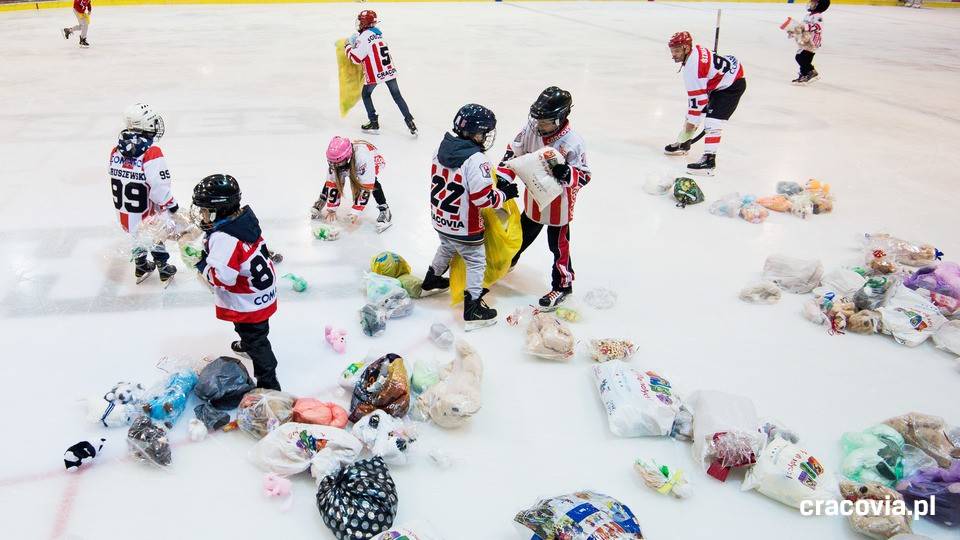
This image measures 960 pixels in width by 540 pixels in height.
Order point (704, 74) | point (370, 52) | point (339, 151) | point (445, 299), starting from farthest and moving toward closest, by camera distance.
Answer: point (370, 52)
point (704, 74)
point (339, 151)
point (445, 299)

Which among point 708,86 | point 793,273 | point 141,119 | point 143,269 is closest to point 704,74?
point 708,86

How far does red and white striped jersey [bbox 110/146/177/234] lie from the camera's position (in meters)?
4.11

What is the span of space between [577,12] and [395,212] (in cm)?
1843

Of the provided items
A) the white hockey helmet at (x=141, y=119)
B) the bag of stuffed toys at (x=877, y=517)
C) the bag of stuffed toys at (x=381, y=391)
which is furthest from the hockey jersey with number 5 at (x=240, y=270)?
the bag of stuffed toys at (x=877, y=517)

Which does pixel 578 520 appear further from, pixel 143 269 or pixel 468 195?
pixel 143 269

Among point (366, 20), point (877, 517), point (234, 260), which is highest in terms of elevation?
point (366, 20)

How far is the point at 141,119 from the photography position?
13.3ft

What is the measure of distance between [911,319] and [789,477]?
2064mm

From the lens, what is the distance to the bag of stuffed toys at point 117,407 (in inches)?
125

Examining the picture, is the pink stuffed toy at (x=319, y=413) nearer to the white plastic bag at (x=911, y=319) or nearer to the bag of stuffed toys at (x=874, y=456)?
the bag of stuffed toys at (x=874, y=456)

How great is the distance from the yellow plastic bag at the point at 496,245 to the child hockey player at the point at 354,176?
141 centimetres

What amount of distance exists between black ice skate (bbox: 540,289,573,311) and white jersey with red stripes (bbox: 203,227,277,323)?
1.87m

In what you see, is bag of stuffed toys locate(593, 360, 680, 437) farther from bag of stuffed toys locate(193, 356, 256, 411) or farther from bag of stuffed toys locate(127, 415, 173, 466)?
bag of stuffed toys locate(127, 415, 173, 466)

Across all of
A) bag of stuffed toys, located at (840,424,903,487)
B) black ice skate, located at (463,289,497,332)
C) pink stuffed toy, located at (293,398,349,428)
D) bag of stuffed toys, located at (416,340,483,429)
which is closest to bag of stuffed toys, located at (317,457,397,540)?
pink stuffed toy, located at (293,398,349,428)
